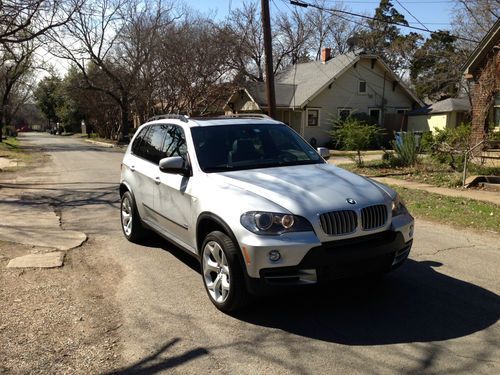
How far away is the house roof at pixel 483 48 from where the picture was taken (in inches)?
653

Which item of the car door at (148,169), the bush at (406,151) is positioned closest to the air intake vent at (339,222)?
the car door at (148,169)

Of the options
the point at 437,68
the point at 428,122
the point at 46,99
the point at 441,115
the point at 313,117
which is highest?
the point at 437,68

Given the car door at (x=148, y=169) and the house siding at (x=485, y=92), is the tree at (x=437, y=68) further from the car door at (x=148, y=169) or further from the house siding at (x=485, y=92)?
the car door at (x=148, y=169)

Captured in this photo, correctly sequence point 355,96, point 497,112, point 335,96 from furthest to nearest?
point 355,96 → point 335,96 → point 497,112

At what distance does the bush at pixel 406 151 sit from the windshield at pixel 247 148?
1065 centimetres

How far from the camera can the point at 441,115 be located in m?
32.2

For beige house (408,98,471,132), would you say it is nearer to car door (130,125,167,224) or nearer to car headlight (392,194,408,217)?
car door (130,125,167,224)

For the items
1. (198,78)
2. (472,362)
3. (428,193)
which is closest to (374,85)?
(198,78)

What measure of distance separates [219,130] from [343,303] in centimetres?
235

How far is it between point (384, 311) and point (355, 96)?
32.0 m

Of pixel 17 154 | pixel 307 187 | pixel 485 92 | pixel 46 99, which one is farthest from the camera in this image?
pixel 46 99

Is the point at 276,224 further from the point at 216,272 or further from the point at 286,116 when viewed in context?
the point at 286,116

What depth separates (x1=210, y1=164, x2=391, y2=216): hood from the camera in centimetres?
414

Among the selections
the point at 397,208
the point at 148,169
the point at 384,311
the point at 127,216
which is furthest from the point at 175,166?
the point at 384,311
